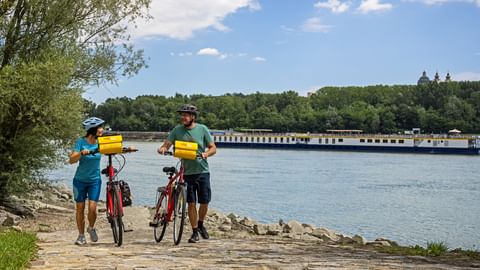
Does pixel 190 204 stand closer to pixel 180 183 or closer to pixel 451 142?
pixel 180 183

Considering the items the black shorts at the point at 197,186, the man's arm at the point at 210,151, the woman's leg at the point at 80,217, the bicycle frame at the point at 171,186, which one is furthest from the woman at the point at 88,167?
the man's arm at the point at 210,151

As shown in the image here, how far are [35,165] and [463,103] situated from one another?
116614 mm

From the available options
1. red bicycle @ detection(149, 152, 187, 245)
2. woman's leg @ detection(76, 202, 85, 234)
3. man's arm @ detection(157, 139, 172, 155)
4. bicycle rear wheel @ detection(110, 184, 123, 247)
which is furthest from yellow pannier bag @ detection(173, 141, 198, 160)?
woman's leg @ detection(76, 202, 85, 234)

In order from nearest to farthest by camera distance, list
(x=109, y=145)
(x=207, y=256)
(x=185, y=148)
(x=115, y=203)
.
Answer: (x=207, y=256), (x=109, y=145), (x=185, y=148), (x=115, y=203)

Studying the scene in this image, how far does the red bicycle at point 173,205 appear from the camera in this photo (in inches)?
319

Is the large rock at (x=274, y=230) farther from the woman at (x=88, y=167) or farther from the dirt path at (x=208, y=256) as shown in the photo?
the woman at (x=88, y=167)

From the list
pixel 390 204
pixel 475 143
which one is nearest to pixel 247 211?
pixel 390 204

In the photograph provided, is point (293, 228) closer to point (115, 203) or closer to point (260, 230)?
point (260, 230)

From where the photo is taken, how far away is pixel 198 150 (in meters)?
8.34

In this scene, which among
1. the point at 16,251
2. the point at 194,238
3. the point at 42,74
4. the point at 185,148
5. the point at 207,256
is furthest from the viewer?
the point at 42,74

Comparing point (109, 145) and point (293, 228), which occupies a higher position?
point (109, 145)

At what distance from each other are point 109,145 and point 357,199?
25172 millimetres

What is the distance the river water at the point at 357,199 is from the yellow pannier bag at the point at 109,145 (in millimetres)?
11884

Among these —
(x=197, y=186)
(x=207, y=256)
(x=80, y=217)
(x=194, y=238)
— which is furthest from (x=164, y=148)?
(x=207, y=256)
